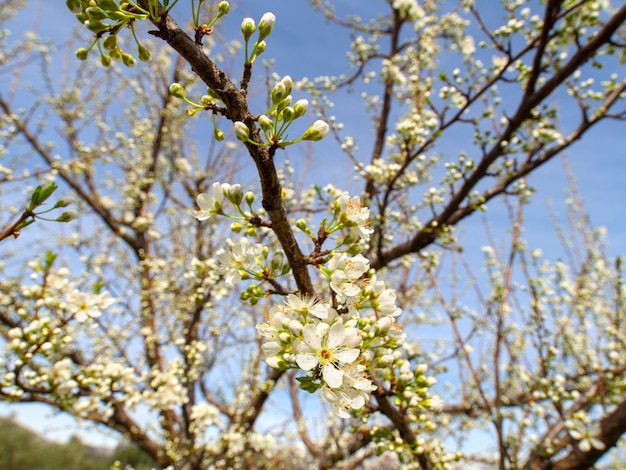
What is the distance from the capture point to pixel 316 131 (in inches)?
57.6

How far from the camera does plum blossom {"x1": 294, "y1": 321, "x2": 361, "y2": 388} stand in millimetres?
1288

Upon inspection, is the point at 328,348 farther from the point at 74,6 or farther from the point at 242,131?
the point at 74,6

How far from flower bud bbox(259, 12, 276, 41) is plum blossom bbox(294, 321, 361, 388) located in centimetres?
103

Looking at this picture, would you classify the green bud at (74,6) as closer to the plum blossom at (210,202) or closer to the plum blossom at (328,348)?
the plum blossom at (210,202)

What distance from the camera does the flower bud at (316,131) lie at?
4.76 ft

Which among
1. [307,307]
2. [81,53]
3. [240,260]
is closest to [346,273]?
[307,307]

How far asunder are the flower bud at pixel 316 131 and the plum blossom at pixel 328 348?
663mm

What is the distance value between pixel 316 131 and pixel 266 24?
0.42 m

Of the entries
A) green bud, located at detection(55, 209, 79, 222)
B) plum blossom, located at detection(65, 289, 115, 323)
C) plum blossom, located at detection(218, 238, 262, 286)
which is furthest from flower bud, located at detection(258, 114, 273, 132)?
plum blossom, located at detection(65, 289, 115, 323)

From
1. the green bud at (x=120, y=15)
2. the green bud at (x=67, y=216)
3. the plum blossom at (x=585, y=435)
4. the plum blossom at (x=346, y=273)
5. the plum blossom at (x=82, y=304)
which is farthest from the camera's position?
Answer: the plum blossom at (x=585, y=435)

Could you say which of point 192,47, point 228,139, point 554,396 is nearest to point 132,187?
point 228,139

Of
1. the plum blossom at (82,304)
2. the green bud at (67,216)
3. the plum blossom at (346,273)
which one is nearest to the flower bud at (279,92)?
the plum blossom at (346,273)

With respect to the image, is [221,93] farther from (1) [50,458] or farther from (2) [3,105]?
(1) [50,458]

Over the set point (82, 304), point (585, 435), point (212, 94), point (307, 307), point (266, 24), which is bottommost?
point (585, 435)
